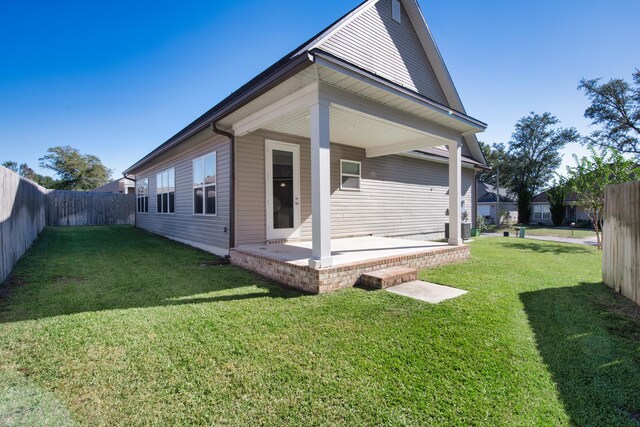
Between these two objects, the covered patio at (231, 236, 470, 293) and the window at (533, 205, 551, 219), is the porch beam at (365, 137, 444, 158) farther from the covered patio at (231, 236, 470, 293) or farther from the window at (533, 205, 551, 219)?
the window at (533, 205, 551, 219)

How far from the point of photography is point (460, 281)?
4.91m

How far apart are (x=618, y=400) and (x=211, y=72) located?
468 inches

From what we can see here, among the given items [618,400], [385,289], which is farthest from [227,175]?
[618,400]

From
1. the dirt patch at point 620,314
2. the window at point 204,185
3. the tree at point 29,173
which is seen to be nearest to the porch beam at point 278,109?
the window at point 204,185

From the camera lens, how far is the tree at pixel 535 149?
3306cm

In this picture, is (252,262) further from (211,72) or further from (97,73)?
(97,73)

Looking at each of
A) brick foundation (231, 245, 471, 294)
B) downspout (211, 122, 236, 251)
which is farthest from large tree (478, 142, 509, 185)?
downspout (211, 122, 236, 251)

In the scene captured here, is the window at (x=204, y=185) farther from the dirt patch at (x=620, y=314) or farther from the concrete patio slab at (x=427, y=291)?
the dirt patch at (x=620, y=314)

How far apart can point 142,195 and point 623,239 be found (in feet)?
52.0

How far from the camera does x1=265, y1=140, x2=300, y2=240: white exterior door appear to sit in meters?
6.91

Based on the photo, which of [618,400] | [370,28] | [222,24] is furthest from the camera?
[222,24]

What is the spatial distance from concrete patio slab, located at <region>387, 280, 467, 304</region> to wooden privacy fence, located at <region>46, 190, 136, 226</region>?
1804 centimetres

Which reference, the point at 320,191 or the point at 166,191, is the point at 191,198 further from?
the point at 320,191

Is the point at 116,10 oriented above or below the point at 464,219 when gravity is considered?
above
